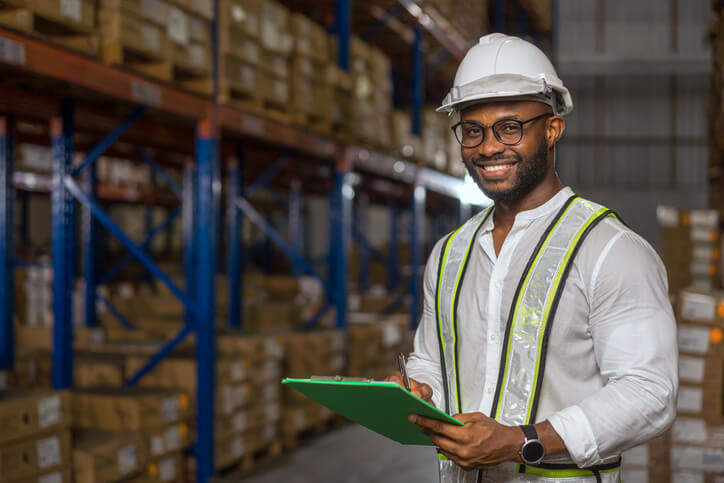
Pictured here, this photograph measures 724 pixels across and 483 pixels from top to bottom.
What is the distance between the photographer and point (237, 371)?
5785 millimetres

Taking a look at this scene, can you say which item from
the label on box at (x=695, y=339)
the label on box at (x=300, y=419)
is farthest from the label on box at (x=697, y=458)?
the label on box at (x=300, y=419)

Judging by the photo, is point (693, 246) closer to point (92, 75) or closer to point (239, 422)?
point (239, 422)

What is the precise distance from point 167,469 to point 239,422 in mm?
915

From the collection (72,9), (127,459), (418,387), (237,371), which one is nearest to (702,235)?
(237,371)

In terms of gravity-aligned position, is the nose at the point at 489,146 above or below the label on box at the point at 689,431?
above

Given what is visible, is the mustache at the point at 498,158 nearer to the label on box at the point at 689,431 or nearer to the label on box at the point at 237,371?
the label on box at the point at 689,431

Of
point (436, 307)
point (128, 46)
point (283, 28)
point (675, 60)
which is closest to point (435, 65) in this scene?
point (283, 28)

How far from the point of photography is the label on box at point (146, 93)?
4.46 metres

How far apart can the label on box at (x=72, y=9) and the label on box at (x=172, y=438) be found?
267 centimetres

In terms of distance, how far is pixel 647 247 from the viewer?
1671 mm

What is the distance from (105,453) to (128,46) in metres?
2.39

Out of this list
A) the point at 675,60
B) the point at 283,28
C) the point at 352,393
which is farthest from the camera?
the point at 675,60

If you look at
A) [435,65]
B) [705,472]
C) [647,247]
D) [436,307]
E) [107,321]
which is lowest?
[705,472]

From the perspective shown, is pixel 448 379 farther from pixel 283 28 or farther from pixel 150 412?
pixel 283 28
